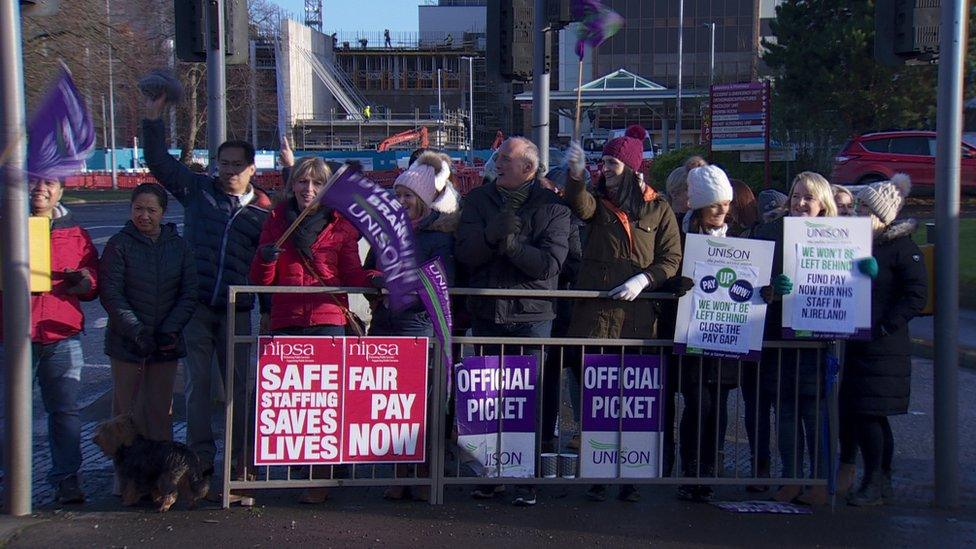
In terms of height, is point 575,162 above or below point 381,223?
above

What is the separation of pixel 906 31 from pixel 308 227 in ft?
11.3

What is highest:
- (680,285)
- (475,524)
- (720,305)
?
(680,285)

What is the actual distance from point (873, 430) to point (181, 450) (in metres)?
3.74

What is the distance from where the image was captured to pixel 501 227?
538 centimetres

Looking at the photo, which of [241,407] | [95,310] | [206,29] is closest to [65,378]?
[241,407]

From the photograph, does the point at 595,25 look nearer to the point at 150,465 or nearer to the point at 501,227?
the point at 501,227

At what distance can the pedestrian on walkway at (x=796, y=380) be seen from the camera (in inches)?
221

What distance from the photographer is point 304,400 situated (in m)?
5.26

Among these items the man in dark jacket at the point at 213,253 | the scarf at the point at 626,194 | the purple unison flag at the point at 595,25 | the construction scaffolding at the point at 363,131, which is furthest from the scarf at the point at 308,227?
the construction scaffolding at the point at 363,131

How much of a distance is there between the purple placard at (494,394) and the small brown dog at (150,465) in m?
1.42

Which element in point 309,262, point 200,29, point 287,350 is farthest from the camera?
point 200,29

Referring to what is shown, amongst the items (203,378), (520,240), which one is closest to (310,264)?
(203,378)

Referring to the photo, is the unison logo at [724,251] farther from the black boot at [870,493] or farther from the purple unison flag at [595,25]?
the purple unison flag at [595,25]

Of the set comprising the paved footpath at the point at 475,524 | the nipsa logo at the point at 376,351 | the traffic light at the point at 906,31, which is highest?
the traffic light at the point at 906,31
